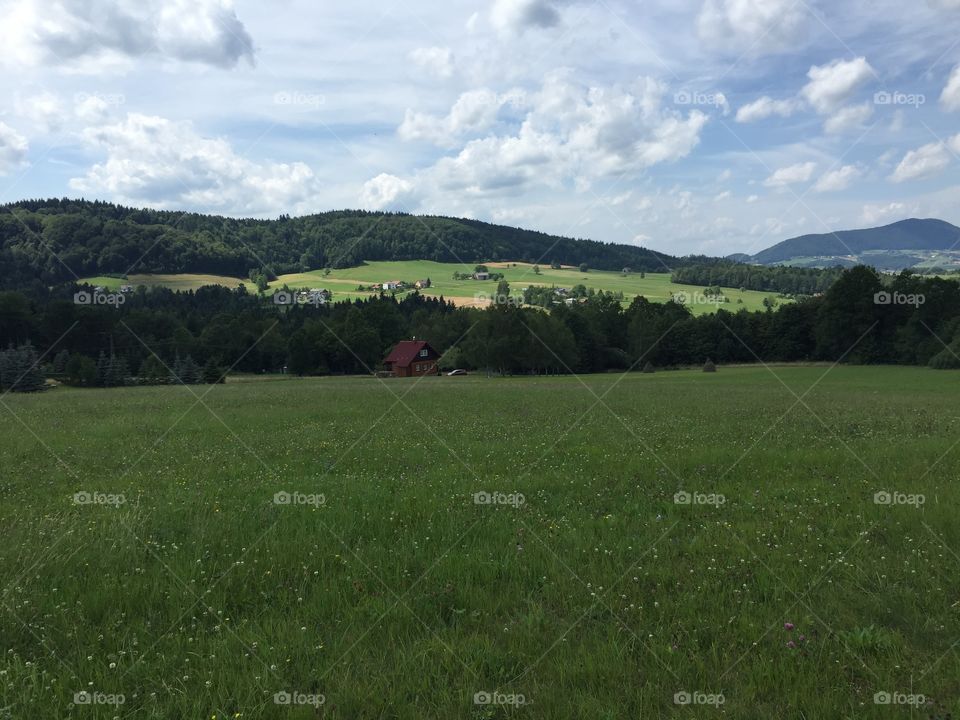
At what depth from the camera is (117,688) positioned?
478 centimetres

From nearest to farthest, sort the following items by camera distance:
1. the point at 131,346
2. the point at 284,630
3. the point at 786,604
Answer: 1. the point at 284,630
2. the point at 786,604
3. the point at 131,346

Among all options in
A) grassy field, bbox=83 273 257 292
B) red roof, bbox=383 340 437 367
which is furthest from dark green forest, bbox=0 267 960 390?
grassy field, bbox=83 273 257 292

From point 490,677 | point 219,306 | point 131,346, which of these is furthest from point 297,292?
point 490,677

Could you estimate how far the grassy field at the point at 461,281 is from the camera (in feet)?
429

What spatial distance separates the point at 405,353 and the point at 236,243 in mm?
68267

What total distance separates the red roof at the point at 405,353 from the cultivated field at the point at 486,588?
8478cm

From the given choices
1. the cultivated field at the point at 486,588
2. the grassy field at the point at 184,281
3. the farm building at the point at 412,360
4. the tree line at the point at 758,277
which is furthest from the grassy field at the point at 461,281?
the cultivated field at the point at 486,588

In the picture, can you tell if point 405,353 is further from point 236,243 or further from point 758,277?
point 758,277

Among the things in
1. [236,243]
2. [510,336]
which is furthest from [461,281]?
[510,336]

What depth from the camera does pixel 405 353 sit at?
10019 centimetres

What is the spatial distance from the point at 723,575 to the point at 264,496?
7985 mm

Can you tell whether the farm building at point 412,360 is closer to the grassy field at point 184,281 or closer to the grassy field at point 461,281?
the grassy field at point 461,281

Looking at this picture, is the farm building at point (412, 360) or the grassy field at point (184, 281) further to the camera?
the grassy field at point (184, 281)

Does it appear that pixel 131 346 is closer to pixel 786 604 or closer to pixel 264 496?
pixel 264 496
